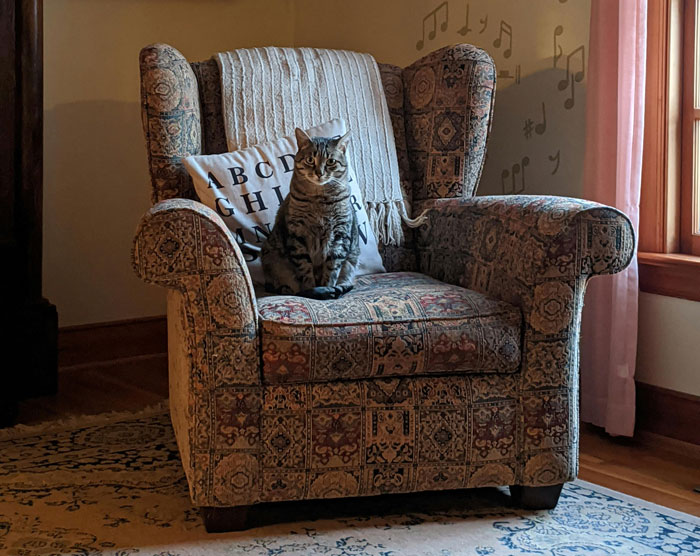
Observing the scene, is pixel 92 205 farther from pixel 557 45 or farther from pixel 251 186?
pixel 557 45

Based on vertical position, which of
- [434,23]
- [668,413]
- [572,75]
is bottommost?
[668,413]

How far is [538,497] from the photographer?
1.99 metres

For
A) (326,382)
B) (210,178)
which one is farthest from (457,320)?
(210,178)

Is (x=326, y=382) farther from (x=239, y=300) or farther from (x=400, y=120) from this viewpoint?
(x=400, y=120)

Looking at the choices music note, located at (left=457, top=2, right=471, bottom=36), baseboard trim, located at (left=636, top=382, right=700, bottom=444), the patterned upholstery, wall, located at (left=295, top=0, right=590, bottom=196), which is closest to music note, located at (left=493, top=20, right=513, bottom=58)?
wall, located at (left=295, top=0, right=590, bottom=196)

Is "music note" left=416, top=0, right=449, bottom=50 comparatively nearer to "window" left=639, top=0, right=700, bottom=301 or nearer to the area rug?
"window" left=639, top=0, right=700, bottom=301

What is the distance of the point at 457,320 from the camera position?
1.88 metres

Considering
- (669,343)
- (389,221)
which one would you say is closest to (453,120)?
(389,221)

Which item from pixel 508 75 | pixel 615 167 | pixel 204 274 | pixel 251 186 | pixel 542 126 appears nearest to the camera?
pixel 204 274

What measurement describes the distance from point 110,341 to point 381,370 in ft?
5.66

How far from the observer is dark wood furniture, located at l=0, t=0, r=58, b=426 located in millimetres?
2635

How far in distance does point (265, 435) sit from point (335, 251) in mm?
556

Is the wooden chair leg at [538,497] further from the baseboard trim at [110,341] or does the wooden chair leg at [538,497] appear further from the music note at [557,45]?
the baseboard trim at [110,341]

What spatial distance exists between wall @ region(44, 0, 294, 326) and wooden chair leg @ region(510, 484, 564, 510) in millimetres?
1845
